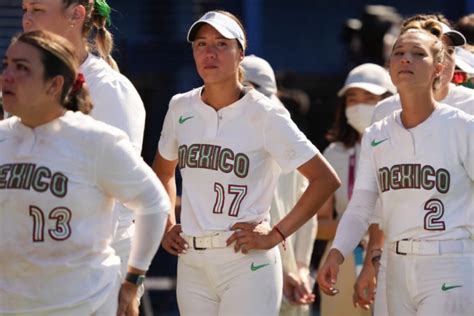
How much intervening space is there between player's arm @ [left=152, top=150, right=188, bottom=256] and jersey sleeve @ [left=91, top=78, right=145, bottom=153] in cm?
67

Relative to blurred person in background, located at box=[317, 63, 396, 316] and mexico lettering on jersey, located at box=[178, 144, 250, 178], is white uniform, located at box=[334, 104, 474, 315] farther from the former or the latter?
blurred person in background, located at box=[317, 63, 396, 316]

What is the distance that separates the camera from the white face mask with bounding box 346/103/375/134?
8047 mm

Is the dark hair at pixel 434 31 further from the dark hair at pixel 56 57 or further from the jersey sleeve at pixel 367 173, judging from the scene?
the dark hair at pixel 56 57

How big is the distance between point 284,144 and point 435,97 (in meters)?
0.92

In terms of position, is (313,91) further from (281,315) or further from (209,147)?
(209,147)


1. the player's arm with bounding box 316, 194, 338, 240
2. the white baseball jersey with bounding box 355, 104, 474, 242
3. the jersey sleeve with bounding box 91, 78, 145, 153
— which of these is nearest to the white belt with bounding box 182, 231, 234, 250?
the jersey sleeve with bounding box 91, 78, 145, 153

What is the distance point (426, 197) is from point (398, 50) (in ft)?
2.21

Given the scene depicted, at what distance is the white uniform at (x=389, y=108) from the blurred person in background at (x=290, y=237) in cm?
69

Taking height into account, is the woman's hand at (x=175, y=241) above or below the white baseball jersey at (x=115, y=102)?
below

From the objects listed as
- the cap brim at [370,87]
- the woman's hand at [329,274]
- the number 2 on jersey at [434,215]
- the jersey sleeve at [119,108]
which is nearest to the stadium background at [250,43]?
the cap brim at [370,87]

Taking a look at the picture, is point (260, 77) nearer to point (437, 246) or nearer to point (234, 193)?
point (234, 193)

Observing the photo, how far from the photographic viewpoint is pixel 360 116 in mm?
8070

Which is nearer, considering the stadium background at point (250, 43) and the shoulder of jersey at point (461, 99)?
the shoulder of jersey at point (461, 99)

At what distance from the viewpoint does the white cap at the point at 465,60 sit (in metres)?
7.13
